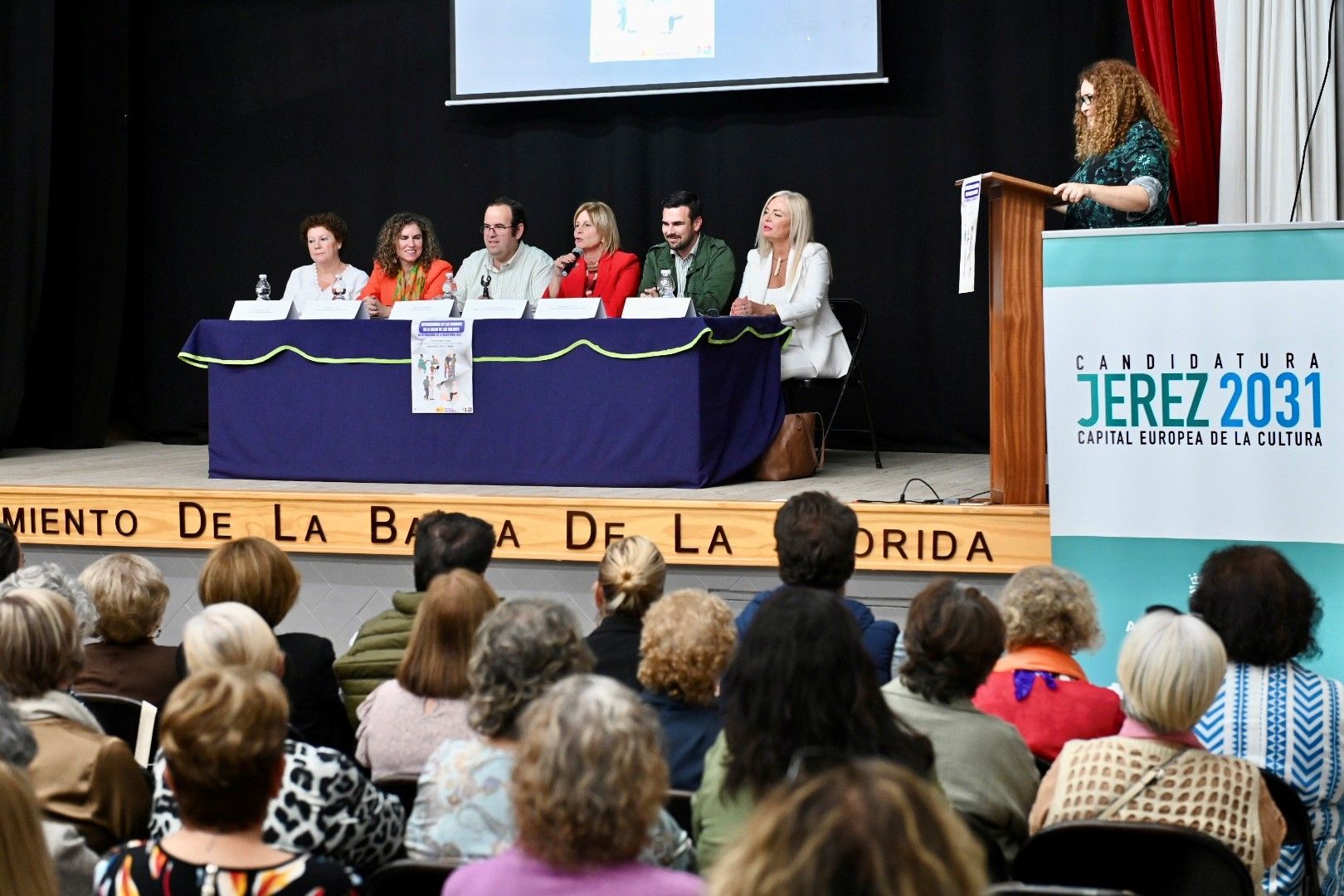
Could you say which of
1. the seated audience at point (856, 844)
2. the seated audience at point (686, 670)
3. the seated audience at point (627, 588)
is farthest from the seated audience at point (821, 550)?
the seated audience at point (856, 844)

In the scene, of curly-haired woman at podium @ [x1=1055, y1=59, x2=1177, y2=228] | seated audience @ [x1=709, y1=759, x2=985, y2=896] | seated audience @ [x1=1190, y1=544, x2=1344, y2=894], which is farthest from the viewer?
curly-haired woman at podium @ [x1=1055, y1=59, x2=1177, y2=228]

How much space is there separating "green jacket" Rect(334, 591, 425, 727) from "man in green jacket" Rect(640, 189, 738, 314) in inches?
118

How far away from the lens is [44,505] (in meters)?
4.86

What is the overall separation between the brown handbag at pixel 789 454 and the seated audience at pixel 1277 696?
2.77 meters

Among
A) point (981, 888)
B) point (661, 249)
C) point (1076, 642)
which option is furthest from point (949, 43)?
point (981, 888)

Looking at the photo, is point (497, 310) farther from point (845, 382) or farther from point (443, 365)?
point (845, 382)

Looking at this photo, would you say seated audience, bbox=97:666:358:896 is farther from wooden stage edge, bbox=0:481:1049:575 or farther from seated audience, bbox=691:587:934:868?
wooden stage edge, bbox=0:481:1049:575

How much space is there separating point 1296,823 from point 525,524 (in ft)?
9.06

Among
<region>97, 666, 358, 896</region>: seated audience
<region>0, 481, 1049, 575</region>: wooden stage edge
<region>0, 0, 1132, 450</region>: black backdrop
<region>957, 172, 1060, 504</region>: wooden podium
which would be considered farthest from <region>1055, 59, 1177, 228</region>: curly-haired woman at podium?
<region>97, 666, 358, 896</region>: seated audience

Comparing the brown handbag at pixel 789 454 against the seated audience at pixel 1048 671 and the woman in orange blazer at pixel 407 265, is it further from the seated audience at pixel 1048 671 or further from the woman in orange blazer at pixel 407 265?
the seated audience at pixel 1048 671

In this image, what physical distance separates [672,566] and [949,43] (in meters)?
3.02

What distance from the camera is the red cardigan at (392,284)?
5.76 meters

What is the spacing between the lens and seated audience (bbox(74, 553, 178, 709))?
2654 mm

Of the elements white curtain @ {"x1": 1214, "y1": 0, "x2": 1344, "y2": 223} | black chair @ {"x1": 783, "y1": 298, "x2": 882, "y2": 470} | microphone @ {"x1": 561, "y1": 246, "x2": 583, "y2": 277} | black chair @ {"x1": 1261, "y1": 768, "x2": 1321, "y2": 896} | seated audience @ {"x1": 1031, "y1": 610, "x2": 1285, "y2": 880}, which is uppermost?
white curtain @ {"x1": 1214, "y1": 0, "x2": 1344, "y2": 223}
